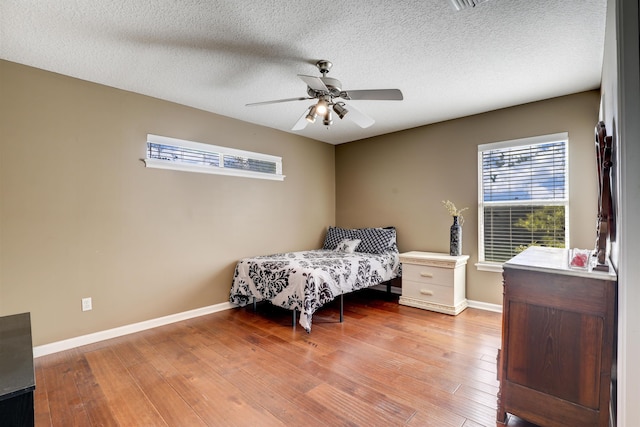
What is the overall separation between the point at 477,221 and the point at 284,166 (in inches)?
110

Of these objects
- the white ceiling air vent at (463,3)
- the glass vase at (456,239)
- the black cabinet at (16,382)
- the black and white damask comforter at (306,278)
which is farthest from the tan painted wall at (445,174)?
the black cabinet at (16,382)

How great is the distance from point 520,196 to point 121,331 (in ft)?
15.1

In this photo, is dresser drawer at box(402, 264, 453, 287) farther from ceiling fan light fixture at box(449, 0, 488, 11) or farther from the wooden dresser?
ceiling fan light fixture at box(449, 0, 488, 11)

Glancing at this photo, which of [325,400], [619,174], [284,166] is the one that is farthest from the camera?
[284,166]

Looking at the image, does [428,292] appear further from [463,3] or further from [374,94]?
[463,3]

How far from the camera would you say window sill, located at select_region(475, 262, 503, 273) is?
377cm

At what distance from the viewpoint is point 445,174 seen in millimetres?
4246

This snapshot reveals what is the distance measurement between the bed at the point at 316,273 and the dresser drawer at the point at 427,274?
0.91 feet

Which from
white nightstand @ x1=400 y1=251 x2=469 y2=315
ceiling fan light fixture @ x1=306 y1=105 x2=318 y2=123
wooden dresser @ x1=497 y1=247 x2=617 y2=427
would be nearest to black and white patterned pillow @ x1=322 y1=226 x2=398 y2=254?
white nightstand @ x1=400 y1=251 x2=469 y2=315

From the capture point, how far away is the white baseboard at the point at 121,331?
273 centimetres

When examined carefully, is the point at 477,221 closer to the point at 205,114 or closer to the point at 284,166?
the point at 284,166

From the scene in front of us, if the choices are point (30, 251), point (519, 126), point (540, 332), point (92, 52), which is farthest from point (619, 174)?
point (30, 251)

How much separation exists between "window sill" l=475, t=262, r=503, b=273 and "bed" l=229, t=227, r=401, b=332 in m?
1.04

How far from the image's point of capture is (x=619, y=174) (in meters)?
1.32
